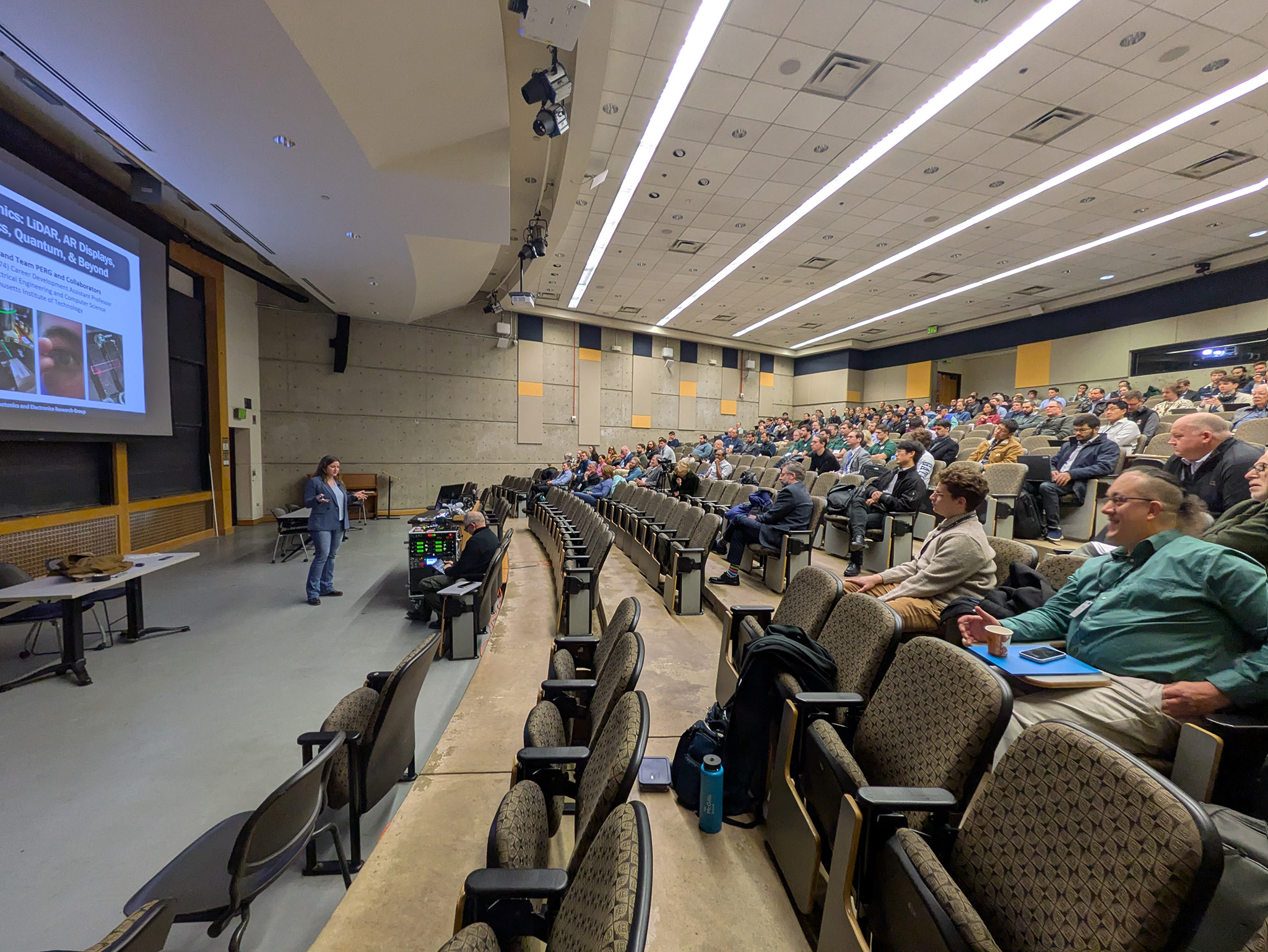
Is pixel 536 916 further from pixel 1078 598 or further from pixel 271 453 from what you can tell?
pixel 271 453

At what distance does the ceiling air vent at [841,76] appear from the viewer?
13.8 feet

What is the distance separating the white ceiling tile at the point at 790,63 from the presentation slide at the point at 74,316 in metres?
6.17

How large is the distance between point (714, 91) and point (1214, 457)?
15.3 ft

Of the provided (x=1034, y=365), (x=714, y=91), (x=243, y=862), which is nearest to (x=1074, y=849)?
(x=243, y=862)

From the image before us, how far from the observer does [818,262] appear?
8.97 meters

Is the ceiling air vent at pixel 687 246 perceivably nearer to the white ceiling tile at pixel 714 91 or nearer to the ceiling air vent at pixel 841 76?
the white ceiling tile at pixel 714 91

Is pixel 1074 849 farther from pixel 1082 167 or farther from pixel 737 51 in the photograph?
pixel 1082 167

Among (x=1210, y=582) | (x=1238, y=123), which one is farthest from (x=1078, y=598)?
(x=1238, y=123)

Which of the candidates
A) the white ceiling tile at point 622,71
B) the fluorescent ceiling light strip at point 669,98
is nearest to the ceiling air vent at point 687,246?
the fluorescent ceiling light strip at point 669,98

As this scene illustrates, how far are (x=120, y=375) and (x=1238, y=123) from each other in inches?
459

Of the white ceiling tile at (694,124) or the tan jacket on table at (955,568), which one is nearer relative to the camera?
the tan jacket on table at (955,568)

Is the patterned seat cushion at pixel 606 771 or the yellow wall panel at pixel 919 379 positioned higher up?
the yellow wall panel at pixel 919 379

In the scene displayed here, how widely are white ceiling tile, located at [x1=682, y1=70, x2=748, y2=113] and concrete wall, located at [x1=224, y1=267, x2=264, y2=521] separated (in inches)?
320

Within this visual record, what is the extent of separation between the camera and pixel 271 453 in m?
9.85
